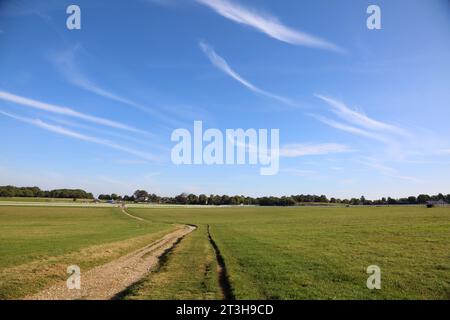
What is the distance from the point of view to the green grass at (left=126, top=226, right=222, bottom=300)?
1662cm

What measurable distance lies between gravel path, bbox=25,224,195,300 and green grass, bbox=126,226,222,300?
0.95m

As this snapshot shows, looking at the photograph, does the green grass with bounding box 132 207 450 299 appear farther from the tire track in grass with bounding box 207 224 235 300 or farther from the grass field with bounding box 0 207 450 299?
the tire track in grass with bounding box 207 224 235 300

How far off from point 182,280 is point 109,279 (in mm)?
4613

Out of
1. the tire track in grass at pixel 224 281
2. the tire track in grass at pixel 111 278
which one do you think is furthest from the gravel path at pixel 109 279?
the tire track in grass at pixel 224 281

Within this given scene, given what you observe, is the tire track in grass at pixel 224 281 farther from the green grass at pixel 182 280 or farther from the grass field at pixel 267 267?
the green grass at pixel 182 280

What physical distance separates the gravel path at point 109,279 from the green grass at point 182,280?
0.95m

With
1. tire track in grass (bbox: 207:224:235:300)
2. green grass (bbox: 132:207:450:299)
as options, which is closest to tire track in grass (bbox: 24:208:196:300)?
tire track in grass (bbox: 207:224:235:300)

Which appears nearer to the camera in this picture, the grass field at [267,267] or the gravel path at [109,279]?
the grass field at [267,267]

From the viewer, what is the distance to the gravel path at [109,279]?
17.2 metres

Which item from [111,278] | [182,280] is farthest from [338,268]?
[111,278]

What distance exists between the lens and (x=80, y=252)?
28906mm

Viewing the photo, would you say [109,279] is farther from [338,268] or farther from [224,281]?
[338,268]
